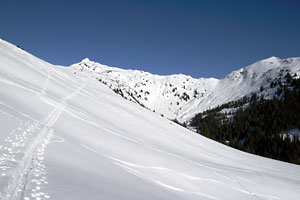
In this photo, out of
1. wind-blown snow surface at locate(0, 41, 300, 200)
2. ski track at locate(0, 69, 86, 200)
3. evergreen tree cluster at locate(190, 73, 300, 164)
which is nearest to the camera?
ski track at locate(0, 69, 86, 200)

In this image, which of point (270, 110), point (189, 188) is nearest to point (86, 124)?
point (189, 188)

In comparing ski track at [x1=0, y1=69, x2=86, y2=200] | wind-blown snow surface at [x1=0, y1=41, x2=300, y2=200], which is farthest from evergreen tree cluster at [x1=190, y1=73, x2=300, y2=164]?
ski track at [x1=0, y1=69, x2=86, y2=200]

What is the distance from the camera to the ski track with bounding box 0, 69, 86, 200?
470 centimetres

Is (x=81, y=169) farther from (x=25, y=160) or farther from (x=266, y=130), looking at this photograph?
(x=266, y=130)

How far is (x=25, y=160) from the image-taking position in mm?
6578

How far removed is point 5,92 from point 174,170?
16.5 m

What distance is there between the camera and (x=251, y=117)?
171 meters

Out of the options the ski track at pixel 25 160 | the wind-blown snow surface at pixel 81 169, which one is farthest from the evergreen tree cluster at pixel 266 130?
the ski track at pixel 25 160

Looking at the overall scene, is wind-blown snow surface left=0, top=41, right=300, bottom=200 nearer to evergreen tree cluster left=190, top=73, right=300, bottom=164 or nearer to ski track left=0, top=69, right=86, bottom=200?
ski track left=0, top=69, right=86, bottom=200

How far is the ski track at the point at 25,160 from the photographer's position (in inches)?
185

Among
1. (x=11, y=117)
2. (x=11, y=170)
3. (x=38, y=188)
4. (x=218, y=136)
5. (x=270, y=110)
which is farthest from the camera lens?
(x=270, y=110)

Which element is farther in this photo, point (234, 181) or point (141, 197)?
point (234, 181)

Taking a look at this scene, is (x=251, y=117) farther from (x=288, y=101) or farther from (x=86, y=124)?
(x=86, y=124)

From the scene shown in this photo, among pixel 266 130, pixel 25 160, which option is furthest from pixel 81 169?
pixel 266 130
